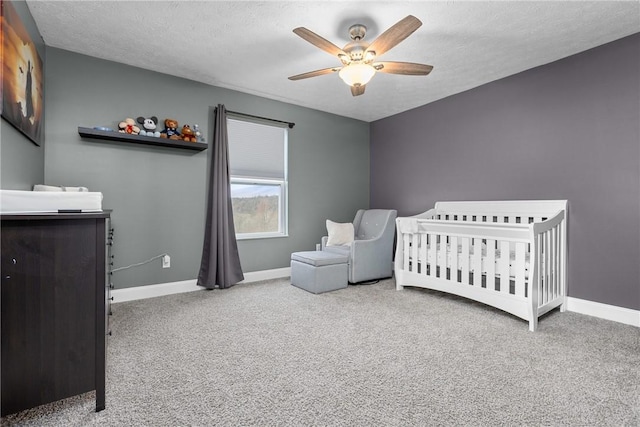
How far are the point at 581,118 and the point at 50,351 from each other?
156 inches

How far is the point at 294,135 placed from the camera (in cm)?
417

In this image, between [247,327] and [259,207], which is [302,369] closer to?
[247,327]

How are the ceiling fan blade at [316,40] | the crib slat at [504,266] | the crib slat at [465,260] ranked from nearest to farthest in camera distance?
1. the ceiling fan blade at [316,40]
2. the crib slat at [504,266]
3. the crib slat at [465,260]

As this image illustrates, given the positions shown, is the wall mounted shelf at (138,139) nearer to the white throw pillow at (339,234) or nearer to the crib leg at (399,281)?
the white throw pillow at (339,234)

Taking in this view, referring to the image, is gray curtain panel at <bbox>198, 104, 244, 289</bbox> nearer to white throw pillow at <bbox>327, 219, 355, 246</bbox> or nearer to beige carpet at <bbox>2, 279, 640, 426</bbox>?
beige carpet at <bbox>2, 279, 640, 426</bbox>

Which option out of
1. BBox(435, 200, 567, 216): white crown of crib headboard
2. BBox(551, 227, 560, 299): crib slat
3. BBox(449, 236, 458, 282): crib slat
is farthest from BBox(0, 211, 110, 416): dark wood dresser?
BBox(435, 200, 567, 216): white crown of crib headboard

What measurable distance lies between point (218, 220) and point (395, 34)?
245cm

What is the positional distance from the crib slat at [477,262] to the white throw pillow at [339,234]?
59.7 inches

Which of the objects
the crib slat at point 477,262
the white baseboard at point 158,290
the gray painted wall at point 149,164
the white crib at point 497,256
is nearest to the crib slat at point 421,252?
the white crib at point 497,256

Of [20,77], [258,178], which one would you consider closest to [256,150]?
[258,178]

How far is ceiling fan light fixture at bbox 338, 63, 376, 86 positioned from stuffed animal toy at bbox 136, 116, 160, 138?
6.32 ft

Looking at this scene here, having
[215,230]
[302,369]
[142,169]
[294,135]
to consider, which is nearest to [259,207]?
[215,230]

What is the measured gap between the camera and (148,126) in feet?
9.95

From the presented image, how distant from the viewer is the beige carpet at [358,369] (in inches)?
53.4
